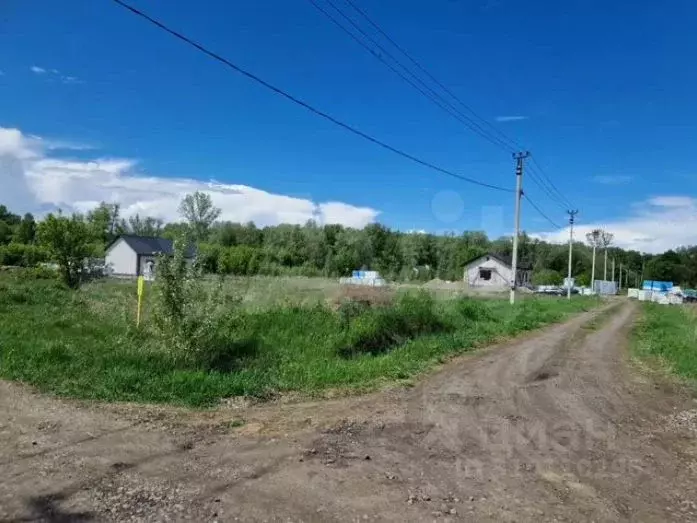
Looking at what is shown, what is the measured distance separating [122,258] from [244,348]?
210ft

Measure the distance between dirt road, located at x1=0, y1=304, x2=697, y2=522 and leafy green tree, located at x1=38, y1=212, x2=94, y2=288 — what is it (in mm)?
32514

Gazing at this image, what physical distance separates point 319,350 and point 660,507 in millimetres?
8238

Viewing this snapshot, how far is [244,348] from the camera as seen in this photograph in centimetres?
1155

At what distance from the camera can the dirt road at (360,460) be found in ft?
13.9

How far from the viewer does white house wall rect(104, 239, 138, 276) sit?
222 feet

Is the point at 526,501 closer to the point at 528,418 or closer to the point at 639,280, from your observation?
the point at 528,418

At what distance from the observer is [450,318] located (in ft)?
60.1

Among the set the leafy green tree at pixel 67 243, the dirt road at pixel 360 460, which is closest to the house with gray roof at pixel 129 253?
the leafy green tree at pixel 67 243

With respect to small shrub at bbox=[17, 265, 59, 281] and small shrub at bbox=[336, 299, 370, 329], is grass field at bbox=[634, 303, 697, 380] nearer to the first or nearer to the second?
small shrub at bbox=[336, 299, 370, 329]

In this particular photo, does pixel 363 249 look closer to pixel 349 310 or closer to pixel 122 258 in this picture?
pixel 122 258

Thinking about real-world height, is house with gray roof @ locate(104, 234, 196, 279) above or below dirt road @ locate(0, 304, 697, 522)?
above

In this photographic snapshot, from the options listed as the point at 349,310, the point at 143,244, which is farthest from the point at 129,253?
the point at 349,310

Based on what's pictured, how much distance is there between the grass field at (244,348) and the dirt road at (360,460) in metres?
0.89

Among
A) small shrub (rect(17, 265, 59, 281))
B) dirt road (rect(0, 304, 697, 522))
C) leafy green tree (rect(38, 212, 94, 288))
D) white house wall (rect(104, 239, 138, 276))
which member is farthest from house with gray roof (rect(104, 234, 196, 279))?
dirt road (rect(0, 304, 697, 522))
